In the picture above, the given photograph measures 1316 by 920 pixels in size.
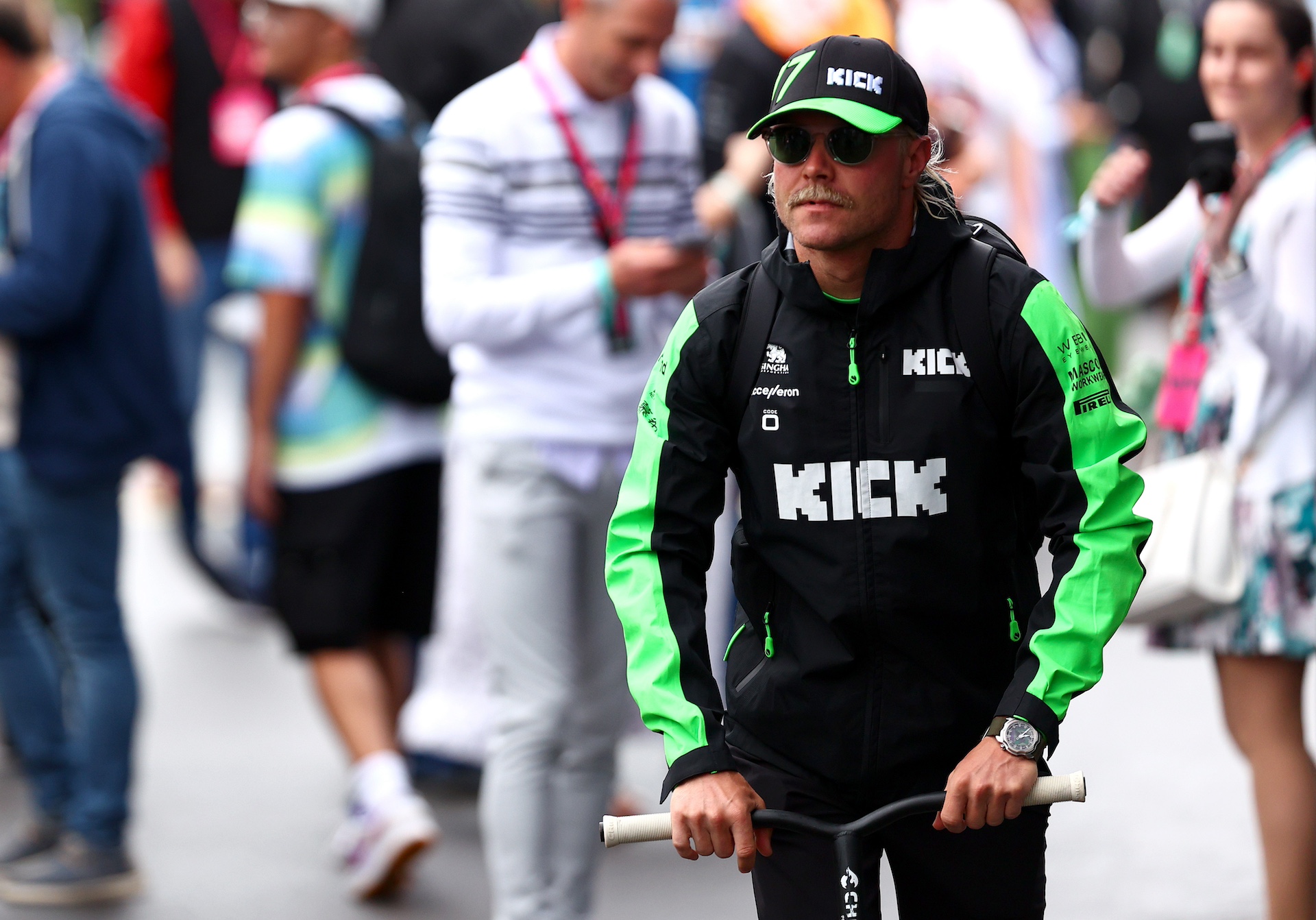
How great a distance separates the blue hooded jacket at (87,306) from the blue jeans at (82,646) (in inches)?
4.3

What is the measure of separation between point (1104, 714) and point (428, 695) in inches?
100

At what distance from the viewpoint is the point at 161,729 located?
25.7ft

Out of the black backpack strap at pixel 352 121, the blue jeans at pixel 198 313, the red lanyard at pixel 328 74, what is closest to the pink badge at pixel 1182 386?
the black backpack strap at pixel 352 121

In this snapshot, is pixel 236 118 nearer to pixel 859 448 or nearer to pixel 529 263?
pixel 529 263

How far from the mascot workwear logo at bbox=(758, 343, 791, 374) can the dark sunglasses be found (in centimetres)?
30

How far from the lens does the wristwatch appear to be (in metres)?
3.08

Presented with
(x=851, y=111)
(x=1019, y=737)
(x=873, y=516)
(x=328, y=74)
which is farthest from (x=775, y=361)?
(x=328, y=74)

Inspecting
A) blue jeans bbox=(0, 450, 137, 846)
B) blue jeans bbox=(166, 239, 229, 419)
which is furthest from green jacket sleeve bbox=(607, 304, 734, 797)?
blue jeans bbox=(166, 239, 229, 419)

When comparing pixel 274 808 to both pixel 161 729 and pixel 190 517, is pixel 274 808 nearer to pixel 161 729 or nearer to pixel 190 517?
pixel 161 729

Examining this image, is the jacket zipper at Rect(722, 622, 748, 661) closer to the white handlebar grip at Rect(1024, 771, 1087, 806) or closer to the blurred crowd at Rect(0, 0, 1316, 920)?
the white handlebar grip at Rect(1024, 771, 1087, 806)

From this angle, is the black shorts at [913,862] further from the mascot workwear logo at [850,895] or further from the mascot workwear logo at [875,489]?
the mascot workwear logo at [875,489]

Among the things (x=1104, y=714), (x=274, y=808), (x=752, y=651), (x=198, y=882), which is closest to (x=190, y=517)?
(x=274, y=808)

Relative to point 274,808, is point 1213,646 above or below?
above

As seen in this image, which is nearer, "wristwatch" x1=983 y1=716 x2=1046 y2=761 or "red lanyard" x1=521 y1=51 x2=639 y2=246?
"wristwatch" x1=983 y1=716 x2=1046 y2=761
